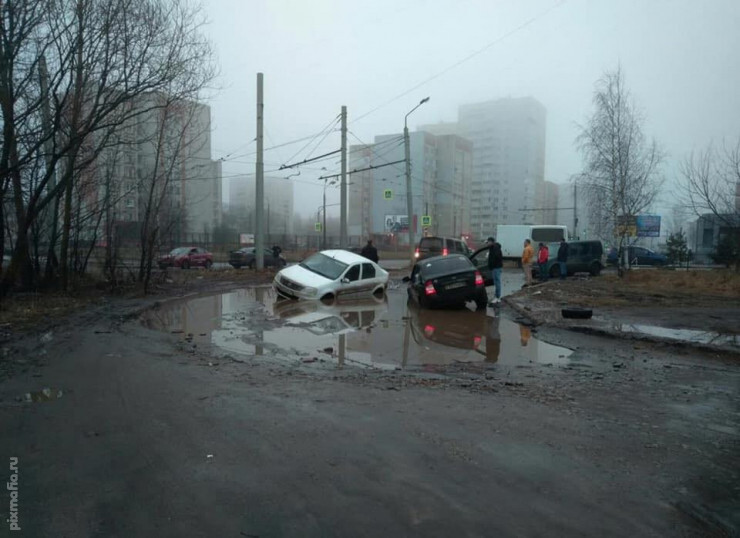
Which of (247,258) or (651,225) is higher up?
(651,225)

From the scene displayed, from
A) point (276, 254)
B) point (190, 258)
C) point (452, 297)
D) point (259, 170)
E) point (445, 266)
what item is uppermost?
point (259, 170)

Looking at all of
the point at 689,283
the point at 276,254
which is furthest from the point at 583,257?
the point at 276,254

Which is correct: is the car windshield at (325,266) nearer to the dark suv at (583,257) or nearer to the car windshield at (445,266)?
the car windshield at (445,266)

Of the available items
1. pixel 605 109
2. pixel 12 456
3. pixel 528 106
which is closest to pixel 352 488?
pixel 12 456

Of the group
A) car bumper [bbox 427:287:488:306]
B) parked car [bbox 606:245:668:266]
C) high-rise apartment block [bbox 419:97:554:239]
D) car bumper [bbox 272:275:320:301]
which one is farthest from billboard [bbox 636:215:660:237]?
car bumper [bbox 272:275:320:301]

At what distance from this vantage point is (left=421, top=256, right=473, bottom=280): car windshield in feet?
44.4

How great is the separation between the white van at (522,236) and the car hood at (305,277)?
71.7ft

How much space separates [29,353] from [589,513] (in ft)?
25.2

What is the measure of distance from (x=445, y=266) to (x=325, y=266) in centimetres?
367

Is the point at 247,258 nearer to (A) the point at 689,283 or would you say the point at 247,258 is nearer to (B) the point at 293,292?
(B) the point at 293,292

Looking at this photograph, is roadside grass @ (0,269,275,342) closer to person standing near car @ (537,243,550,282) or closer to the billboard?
person standing near car @ (537,243,550,282)

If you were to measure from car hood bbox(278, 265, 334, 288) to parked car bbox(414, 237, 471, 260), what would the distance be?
994cm

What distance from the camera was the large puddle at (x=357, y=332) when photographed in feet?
26.8

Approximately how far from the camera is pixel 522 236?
3541cm
